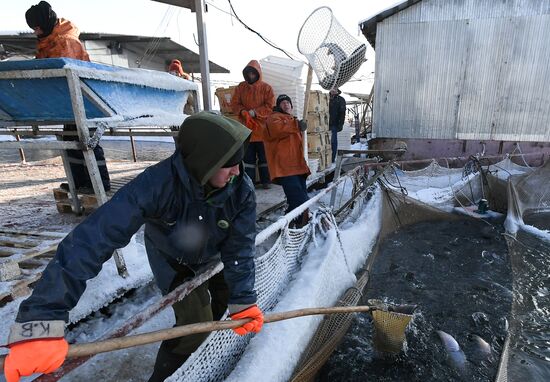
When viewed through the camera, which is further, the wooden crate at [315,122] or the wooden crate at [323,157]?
the wooden crate at [323,157]

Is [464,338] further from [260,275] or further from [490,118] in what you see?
[490,118]

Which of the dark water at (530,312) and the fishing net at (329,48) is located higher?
the fishing net at (329,48)

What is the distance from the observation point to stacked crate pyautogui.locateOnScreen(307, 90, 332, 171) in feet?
21.9

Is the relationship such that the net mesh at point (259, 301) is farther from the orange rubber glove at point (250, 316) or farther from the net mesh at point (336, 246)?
the orange rubber glove at point (250, 316)

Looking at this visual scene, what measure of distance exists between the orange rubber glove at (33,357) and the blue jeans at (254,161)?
466 centimetres

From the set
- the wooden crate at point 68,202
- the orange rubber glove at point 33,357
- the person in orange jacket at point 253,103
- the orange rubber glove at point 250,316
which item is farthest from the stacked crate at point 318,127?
the orange rubber glove at point 33,357

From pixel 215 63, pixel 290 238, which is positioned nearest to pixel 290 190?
pixel 290 238

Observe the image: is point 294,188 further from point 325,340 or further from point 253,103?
point 325,340

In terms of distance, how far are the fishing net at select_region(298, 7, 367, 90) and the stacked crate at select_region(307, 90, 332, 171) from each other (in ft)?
8.16

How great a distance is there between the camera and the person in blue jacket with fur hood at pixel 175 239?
1178mm

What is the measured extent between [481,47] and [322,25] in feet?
25.9

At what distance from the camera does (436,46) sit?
9.60 m

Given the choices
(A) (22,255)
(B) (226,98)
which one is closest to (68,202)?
(A) (22,255)

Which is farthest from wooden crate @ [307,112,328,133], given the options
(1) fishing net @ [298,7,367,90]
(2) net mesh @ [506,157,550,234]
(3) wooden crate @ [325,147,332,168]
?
(2) net mesh @ [506,157,550,234]
